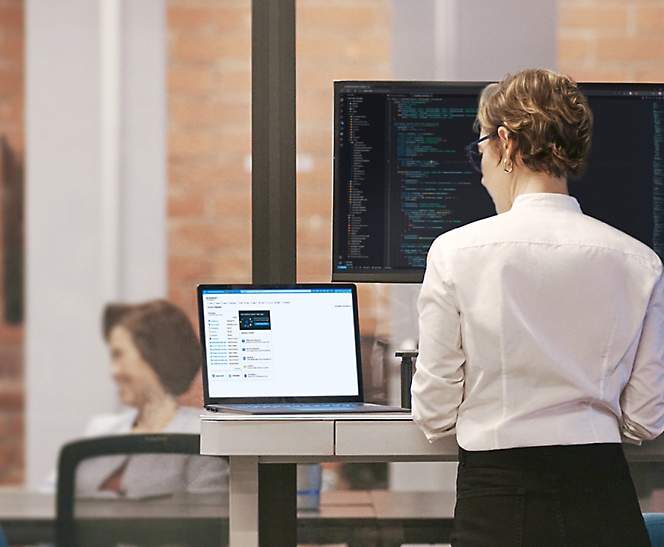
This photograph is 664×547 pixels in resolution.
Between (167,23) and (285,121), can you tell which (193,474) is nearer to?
(285,121)

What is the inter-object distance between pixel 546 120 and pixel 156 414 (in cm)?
144

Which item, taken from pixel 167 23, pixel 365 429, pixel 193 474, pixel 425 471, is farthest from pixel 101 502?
pixel 167 23

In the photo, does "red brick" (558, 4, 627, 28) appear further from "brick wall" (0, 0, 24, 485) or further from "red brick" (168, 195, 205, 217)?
"brick wall" (0, 0, 24, 485)

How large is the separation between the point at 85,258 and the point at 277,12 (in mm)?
921

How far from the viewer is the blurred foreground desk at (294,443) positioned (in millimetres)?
1668

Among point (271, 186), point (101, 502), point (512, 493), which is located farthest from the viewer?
point (101, 502)

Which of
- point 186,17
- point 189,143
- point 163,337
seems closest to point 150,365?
point 163,337

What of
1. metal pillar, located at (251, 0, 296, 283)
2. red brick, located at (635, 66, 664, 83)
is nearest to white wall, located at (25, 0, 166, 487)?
metal pillar, located at (251, 0, 296, 283)

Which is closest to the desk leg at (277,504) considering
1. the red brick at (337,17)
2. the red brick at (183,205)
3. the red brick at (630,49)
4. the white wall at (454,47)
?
the white wall at (454,47)

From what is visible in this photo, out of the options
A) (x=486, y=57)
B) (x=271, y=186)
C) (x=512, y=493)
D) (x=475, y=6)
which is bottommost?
(x=512, y=493)

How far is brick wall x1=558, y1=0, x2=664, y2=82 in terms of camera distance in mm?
2367

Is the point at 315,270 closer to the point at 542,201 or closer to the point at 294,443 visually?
the point at 294,443

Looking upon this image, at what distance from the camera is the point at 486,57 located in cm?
235

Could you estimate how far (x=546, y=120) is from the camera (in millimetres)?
1496
